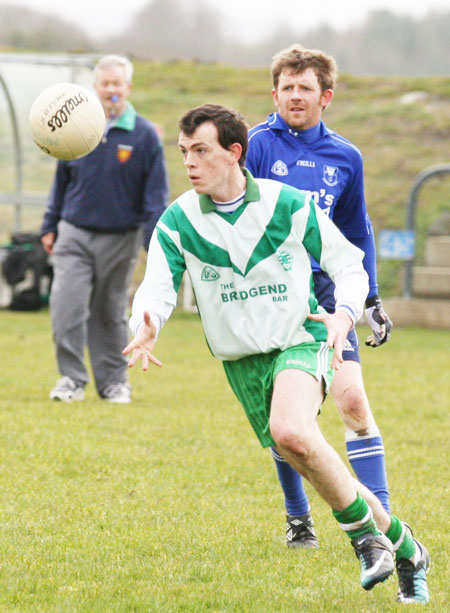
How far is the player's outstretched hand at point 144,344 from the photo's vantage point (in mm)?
4012

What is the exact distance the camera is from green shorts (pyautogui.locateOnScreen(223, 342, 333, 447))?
425cm

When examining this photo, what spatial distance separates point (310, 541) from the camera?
16.6ft

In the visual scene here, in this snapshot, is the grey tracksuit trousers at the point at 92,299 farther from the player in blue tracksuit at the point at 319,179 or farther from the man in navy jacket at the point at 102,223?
the player in blue tracksuit at the point at 319,179

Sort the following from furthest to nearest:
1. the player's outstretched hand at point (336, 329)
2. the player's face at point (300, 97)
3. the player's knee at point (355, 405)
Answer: the player's face at point (300, 97) < the player's knee at point (355, 405) < the player's outstretched hand at point (336, 329)

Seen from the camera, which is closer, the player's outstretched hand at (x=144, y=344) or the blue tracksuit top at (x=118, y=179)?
the player's outstretched hand at (x=144, y=344)

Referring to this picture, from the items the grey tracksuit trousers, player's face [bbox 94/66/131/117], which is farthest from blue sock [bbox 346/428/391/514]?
player's face [bbox 94/66/131/117]

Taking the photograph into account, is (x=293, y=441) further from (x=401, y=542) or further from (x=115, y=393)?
(x=115, y=393)

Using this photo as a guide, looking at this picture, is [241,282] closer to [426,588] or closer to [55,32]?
[426,588]

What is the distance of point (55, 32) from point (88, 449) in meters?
32.3

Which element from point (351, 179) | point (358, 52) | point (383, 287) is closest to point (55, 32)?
point (358, 52)

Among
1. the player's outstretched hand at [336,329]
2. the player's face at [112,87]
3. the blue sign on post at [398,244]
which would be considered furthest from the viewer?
the blue sign on post at [398,244]

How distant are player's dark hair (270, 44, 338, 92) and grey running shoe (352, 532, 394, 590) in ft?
7.09

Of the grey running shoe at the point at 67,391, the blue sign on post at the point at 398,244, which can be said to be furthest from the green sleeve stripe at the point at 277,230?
the blue sign on post at the point at 398,244

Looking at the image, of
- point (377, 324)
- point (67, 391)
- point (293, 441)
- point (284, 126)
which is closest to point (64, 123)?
point (284, 126)
